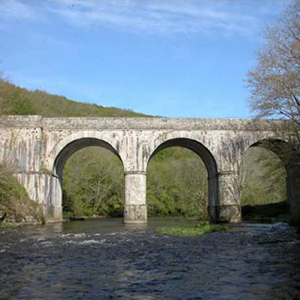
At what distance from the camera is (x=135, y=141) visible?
3005 centimetres

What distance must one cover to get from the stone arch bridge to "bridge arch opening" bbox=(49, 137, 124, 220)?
754 mm

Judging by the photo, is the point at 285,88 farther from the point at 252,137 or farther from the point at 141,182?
the point at 141,182

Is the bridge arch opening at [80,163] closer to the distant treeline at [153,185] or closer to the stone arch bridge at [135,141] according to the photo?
the distant treeline at [153,185]

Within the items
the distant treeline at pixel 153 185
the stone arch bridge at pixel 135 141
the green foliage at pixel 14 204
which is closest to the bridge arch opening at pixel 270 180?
the distant treeline at pixel 153 185

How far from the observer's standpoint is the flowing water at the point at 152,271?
738cm

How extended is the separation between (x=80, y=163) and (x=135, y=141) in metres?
19.5

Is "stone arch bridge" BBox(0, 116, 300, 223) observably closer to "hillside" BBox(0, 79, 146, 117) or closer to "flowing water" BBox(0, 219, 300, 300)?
"flowing water" BBox(0, 219, 300, 300)

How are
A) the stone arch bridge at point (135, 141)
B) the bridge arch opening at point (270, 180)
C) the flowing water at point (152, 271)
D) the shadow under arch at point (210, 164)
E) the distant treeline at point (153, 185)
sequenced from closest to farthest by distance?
the flowing water at point (152, 271)
the bridge arch opening at point (270, 180)
the stone arch bridge at point (135, 141)
the shadow under arch at point (210, 164)
the distant treeline at point (153, 185)

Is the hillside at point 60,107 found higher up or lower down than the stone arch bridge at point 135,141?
higher up

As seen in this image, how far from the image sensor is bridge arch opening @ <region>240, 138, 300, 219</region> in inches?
1005

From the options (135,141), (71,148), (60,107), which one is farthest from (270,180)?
(60,107)

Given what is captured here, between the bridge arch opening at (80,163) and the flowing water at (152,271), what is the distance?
1688 cm

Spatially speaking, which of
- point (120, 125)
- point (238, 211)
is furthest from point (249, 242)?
point (120, 125)

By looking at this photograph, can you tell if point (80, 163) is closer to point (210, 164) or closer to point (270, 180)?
point (210, 164)
